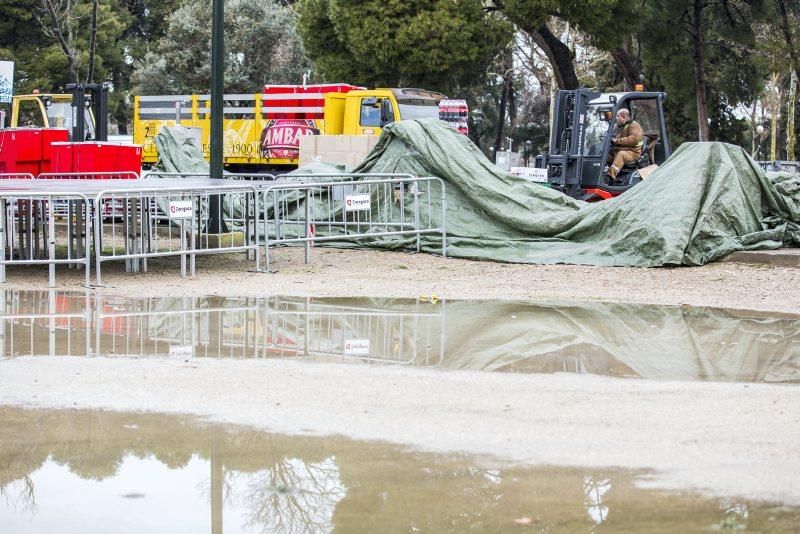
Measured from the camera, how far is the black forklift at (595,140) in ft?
67.6

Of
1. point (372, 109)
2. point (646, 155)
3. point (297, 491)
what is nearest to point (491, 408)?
point (297, 491)

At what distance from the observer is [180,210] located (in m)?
13.4

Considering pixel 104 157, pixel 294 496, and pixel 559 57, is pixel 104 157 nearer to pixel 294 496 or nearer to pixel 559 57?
pixel 294 496

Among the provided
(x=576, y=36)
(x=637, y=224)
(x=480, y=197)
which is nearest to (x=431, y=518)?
(x=637, y=224)

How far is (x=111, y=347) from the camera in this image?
9016 millimetres

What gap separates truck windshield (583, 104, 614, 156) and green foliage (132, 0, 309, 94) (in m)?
34.1

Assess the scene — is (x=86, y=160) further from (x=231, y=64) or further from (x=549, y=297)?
(x=231, y=64)

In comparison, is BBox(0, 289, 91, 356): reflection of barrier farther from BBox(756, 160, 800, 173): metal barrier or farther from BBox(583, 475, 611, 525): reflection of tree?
BBox(756, 160, 800, 173): metal barrier

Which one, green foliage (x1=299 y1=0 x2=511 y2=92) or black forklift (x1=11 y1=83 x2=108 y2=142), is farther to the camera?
green foliage (x1=299 y1=0 x2=511 y2=92)

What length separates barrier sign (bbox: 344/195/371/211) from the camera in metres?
15.8

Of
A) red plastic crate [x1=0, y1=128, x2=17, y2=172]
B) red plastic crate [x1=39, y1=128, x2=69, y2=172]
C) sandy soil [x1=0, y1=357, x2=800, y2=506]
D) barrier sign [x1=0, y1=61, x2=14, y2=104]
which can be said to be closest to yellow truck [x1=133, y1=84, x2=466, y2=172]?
barrier sign [x1=0, y1=61, x2=14, y2=104]

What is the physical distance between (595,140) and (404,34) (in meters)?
16.9

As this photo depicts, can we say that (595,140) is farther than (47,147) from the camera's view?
No

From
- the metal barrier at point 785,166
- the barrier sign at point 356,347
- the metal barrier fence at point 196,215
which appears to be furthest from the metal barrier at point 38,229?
→ the metal barrier at point 785,166
